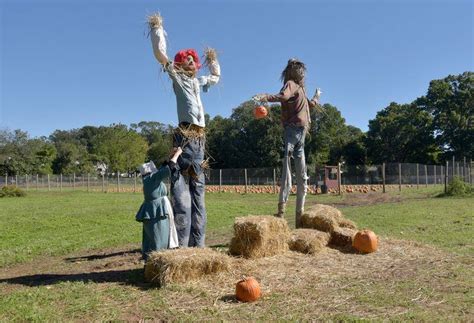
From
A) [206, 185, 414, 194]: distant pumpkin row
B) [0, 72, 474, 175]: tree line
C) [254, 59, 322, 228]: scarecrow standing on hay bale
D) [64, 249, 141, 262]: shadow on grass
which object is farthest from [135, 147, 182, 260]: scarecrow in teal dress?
[0, 72, 474, 175]: tree line

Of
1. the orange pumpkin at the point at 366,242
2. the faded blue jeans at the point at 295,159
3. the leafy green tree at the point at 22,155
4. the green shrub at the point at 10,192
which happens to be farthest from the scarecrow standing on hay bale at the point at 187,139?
the leafy green tree at the point at 22,155

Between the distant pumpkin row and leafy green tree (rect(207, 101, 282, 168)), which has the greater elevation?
leafy green tree (rect(207, 101, 282, 168))

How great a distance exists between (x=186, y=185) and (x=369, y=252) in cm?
255

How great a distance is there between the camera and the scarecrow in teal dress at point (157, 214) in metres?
4.96

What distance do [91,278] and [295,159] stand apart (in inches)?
136

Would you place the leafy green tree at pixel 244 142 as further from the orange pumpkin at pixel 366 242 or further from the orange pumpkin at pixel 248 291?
the orange pumpkin at pixel 248 291

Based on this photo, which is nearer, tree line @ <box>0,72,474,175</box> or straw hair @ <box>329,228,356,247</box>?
straw hair @ <box>329,228,356,247</box>

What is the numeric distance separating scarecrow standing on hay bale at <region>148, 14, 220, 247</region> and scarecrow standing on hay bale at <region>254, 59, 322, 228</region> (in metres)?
1.49

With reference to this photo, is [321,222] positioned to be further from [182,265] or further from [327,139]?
[327,139]

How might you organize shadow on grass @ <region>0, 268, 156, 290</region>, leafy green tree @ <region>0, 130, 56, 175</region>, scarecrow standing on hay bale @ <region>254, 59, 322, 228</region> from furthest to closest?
leafy green tree @ <region>0, 130, 56, 175</region> → scarecrow standing on hay bale @ <region>254, 59, 322, 228</region> → shadow on grass @ <region>0, 268, 156, 290</region>

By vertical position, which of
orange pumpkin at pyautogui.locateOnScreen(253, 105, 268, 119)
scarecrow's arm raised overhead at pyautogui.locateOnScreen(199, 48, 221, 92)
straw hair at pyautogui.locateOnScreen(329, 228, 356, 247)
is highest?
scarecrow's arm raised overhead at pyautogui.locateOnScreen(199, 48, 221, 92)

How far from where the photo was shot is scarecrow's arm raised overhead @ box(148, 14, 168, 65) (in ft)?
17.7

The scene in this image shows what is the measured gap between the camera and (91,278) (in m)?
4.96

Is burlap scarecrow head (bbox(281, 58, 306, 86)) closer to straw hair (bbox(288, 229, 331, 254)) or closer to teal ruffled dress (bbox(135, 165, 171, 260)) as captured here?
straw hair (bbox(288, 229, 331, 254))
